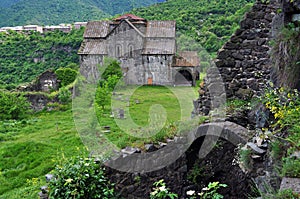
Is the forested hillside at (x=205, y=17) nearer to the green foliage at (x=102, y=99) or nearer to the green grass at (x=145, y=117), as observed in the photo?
the green grass at (x=145, y=117)

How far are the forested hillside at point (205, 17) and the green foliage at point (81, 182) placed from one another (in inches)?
921

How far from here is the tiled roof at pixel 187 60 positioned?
2406 cm

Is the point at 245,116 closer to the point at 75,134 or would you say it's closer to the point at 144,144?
the point at 144,144

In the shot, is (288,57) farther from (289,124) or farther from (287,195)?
(287,195)

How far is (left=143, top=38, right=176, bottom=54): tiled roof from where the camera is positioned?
80.5 ft

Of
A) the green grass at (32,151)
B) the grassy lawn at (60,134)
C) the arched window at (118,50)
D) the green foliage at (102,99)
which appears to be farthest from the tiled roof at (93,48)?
the green foliage at (102,99)

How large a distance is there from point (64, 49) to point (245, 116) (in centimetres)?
3629

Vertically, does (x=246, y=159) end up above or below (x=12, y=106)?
above

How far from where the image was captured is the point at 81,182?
4973 millimetres

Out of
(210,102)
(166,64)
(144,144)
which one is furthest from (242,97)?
(166,64)

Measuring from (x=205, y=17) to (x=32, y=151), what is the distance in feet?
112

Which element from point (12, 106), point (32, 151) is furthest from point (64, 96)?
point (32, 151)

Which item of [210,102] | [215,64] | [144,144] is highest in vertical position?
[215,64]

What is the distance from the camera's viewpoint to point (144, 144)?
5406 millimetres
